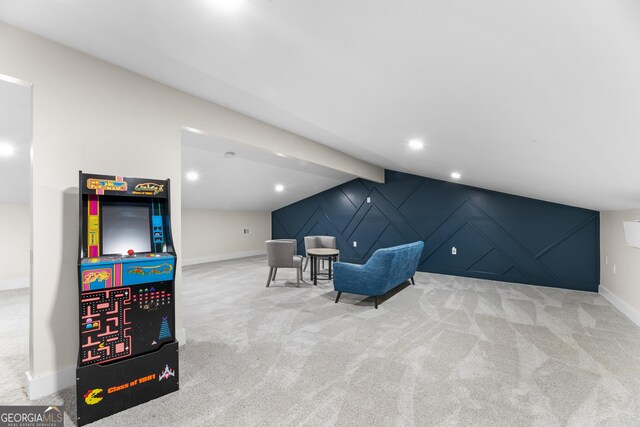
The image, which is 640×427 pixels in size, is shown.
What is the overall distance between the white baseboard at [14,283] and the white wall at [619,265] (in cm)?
861

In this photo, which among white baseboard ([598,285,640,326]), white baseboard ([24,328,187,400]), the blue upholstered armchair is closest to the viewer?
white baseboard ([24,328,187,400])

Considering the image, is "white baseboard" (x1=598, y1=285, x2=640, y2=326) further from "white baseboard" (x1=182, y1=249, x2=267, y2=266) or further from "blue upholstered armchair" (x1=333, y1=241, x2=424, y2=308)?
"white baseboard" (x1=182, y1=249, x2=267, y2=266)

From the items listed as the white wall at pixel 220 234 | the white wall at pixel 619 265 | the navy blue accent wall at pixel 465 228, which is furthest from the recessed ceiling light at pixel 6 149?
the white wall at pixel 619 265

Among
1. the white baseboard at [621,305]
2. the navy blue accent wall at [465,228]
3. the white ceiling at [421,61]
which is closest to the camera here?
the white ceiling at [421,61]

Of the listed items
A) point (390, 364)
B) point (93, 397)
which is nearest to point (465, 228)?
point (390, 364)

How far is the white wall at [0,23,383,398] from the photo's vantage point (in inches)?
78.6

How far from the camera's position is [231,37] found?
5.47 ft

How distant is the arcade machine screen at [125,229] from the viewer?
6.57ft

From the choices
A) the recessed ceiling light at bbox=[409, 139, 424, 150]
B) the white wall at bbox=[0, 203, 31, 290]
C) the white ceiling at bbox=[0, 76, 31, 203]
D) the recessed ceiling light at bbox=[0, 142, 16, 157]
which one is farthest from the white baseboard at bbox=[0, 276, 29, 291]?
the recessed ceiling light at bbox=[409, 139, 424, 150]

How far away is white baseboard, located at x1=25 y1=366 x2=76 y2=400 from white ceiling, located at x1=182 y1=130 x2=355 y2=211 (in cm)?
247

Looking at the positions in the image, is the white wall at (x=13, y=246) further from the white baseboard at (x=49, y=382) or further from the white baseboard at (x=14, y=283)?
the white baseboard at (x=49, y=382)

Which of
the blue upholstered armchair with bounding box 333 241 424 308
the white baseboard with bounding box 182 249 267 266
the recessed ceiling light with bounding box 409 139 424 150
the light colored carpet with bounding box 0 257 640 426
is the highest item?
the recessed ceiling light with bounding box 409 139 424 150

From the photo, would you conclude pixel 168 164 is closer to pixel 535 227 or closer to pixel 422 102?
pixel 422 102

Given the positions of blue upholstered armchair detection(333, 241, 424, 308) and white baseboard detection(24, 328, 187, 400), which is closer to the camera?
white baseboard detection(24, 328, 187, 400)
